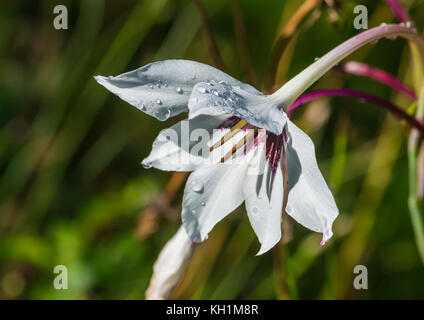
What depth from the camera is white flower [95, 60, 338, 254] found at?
25.0 inches

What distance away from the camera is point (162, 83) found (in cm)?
67

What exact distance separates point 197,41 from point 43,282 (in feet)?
2.66

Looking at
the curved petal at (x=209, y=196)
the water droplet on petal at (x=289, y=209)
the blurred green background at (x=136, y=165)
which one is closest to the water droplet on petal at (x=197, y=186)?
the curved petal at (x=209, y=196)

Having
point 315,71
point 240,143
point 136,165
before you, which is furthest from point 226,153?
point 136,165

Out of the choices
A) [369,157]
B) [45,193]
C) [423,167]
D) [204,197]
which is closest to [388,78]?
[423,167]

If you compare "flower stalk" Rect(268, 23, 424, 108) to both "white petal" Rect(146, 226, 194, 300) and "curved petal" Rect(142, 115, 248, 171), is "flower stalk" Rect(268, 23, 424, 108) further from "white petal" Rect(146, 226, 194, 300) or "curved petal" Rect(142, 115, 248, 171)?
"white petal" Rect(146, 226, 194, 300)

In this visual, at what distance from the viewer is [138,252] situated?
1.28 metres

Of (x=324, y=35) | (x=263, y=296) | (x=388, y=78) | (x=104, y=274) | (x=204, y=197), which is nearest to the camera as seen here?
(x=204, y=197)

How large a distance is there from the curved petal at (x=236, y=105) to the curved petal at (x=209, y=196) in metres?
0.10

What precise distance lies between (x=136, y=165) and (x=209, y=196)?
98 centimetres

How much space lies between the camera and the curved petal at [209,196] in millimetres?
669

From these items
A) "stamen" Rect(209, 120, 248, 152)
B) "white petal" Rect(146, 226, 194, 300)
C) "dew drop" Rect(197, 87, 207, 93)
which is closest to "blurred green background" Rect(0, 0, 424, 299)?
"white petal" Rect(146, 226, 194, 300)

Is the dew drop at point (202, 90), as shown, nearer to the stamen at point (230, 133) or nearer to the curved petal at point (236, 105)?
the curved petal at point (236, 105)

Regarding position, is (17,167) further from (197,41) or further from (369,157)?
(369,157)
